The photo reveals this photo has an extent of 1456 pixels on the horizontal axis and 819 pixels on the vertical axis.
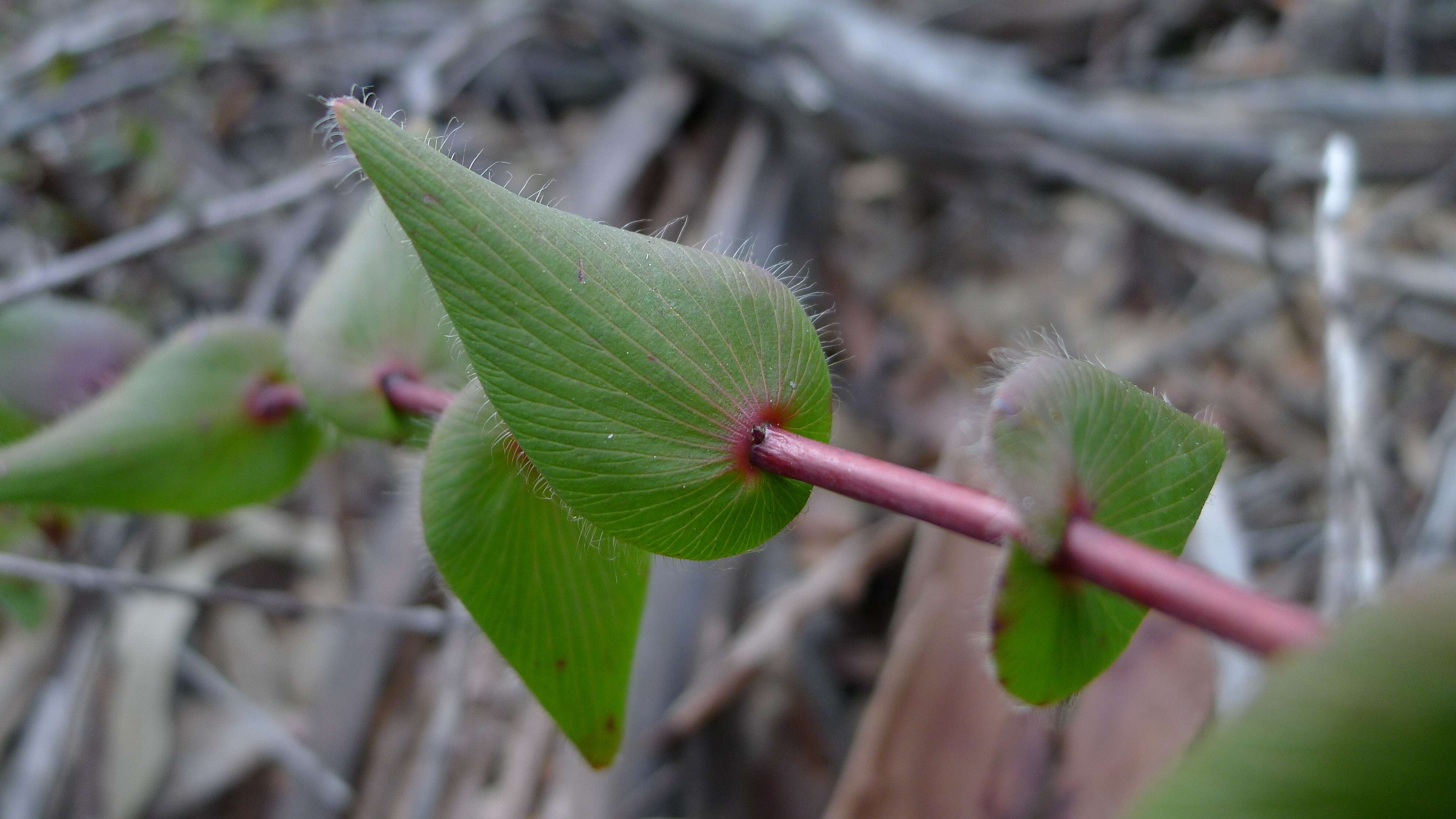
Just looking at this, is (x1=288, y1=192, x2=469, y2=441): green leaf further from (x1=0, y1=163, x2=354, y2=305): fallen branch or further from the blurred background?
(x1=0, y1=163, x2=354, y2=305): fallen branch

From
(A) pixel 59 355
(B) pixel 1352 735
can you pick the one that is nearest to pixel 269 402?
(A) pixel 59 355

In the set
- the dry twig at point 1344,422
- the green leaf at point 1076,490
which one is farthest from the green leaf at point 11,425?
the dry twig at point 1344,422

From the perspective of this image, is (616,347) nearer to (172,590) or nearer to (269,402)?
(269,402)

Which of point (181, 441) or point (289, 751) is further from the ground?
point (181, 441)

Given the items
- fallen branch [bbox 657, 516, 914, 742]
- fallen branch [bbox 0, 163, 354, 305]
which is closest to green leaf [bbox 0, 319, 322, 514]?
fallen branch [bbox 0, 163, 354, 305]

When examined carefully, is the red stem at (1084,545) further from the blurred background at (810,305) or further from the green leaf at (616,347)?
the blurred background at (810,305)

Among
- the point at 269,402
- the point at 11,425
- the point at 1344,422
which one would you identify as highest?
the point at 1344,422
